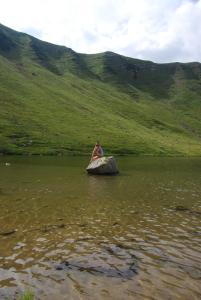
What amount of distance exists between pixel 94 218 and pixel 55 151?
239ft

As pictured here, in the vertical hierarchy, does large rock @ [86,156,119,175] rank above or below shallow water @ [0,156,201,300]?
above

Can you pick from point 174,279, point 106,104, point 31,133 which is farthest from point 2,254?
point 106,104

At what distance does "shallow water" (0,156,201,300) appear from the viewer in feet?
49.5

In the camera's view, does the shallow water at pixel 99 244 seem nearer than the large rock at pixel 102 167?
Yes

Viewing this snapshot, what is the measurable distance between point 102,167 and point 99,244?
36626mm

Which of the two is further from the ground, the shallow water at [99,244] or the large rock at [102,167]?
the large rock at [102,167]

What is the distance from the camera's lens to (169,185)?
4706 cm

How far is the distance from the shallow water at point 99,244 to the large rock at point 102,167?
17692mm

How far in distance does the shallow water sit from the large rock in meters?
17.7

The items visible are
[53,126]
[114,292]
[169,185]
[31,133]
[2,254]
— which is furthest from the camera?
[53,126]

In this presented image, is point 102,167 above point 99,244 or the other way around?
above

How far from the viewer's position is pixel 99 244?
20.7 meters

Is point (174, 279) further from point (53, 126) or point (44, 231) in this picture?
point (53, 126)

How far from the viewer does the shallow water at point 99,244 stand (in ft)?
49.5
